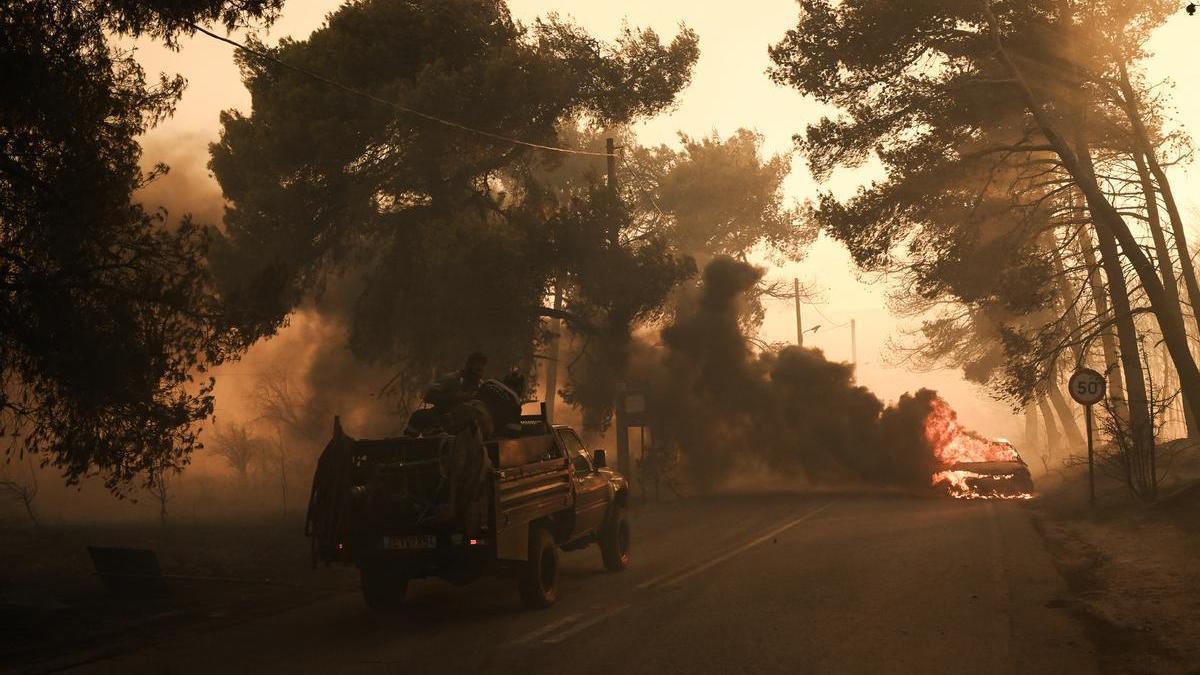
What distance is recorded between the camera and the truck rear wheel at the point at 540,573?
36.0 ft

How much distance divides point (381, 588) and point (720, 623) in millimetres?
3801

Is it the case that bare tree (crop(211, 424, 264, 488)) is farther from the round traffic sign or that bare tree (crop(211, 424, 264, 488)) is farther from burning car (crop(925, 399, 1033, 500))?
the round traffic sign

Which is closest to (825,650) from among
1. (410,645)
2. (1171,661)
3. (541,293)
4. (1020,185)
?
(1171,661)

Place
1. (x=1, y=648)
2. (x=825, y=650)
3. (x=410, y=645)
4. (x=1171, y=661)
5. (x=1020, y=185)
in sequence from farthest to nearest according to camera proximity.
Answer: (x=1020, y=185)
(x=1, y=648)
(x=410, y=645)
(x=825, y=650)
(x=1171, y=661)

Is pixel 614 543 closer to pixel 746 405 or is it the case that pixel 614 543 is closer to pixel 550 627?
pixel 550 627

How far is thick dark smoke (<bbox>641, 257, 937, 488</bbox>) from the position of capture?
32.1m

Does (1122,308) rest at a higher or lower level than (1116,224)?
lower

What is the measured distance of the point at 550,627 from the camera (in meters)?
9.90

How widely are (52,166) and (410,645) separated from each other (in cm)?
671

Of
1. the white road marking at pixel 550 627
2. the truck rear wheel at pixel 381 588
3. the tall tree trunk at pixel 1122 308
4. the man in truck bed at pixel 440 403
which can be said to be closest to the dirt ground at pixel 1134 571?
the tall tree trunk at pixel 1122 308

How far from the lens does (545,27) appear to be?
30.2m

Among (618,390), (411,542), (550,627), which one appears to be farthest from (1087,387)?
(411,542)

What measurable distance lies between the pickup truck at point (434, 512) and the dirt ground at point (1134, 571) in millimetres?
5240

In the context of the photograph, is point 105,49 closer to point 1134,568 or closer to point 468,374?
point 468,374
